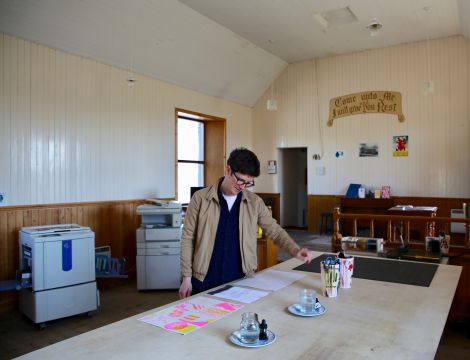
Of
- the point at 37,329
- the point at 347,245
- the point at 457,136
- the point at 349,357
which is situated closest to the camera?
the point at 349,357

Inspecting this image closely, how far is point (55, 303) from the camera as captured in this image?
13.9 feet

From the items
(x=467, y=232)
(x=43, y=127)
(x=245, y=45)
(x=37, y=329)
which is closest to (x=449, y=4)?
(x=245, y=45)

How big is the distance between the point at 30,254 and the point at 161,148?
326 cm

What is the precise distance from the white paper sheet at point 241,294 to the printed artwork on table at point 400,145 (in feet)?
23.6

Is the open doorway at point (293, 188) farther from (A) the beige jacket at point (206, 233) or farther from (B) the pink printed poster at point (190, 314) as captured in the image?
(B) the pink printed poster at point (190, 314)

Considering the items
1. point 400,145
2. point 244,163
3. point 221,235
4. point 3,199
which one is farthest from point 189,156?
point 244,163

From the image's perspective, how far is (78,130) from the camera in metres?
5.52

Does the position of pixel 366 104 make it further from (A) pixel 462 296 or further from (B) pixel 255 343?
(B) pixel 255 343

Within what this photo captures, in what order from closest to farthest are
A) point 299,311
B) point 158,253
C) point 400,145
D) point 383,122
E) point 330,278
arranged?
point 299,311 < point 330,278 < point 158,253 < point 400,145 < point 383,122

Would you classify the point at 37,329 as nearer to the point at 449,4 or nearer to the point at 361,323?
the point at 361,323

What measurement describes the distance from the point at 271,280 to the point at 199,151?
22.2ft

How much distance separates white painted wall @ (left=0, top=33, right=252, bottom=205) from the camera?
4.77m

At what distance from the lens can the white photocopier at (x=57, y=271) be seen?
4129 millimetres

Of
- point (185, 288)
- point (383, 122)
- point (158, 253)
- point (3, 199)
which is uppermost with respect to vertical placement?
point (383, 122)
